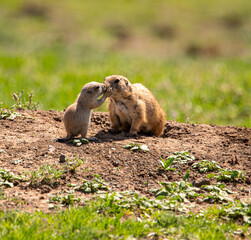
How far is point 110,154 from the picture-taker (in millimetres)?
5469

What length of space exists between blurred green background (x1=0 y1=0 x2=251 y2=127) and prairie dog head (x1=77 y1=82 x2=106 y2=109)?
2.27 metres

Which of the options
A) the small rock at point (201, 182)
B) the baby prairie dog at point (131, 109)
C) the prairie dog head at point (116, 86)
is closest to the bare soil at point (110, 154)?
the small rock at point (201, 182)

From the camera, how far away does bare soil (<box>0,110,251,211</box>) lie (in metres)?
4.77

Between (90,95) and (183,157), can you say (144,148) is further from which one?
(90,95)

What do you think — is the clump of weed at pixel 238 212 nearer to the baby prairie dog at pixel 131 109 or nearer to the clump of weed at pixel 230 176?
the clump of weed at pixel 230 176

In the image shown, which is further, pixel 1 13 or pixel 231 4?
pixel 231 4

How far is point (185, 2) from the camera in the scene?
3114 centimetres

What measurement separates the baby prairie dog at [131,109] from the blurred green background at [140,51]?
1090 mm

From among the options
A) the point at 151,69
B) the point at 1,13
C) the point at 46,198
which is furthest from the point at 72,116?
the point at 1,13

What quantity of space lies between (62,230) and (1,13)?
25121 mm

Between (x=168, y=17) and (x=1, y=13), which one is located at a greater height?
(x=168, y=17)

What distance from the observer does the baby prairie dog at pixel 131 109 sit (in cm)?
639

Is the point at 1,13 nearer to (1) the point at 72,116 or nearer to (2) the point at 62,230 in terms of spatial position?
(1) the point at 72,116

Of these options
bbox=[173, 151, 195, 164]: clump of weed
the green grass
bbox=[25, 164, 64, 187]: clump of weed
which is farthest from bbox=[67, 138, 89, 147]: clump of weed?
the green grass
